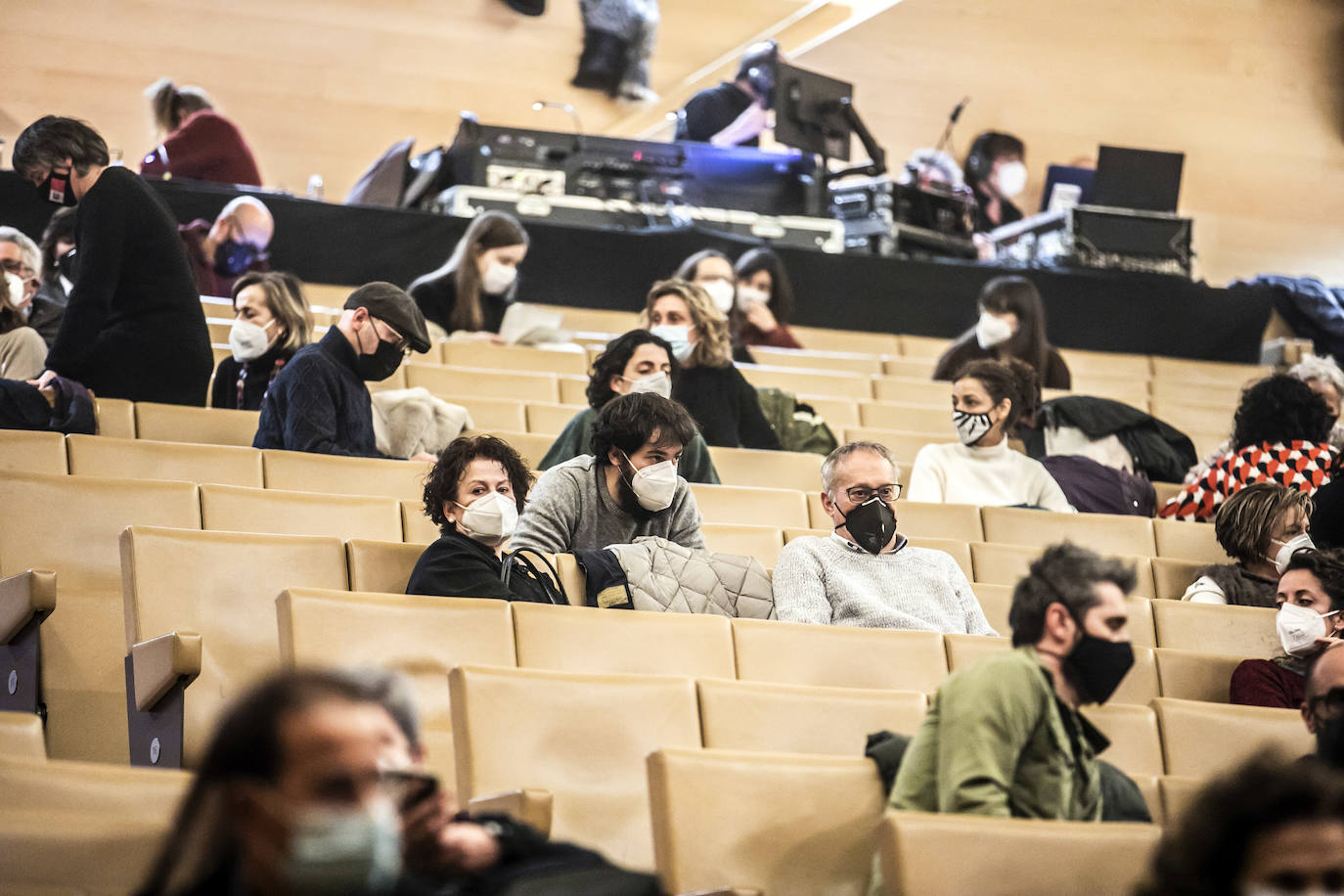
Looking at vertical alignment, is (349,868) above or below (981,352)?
below

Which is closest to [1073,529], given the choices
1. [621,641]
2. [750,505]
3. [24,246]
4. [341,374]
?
[750,505]

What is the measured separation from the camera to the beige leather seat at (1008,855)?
1.63 m

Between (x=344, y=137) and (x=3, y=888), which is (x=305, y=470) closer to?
(x=3, y=888)

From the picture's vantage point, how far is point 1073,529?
11.6ft

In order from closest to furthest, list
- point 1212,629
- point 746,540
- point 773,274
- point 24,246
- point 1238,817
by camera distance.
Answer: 1. point 1238,817
2. point 1212,629
3. point 746,540
4. point 24,246
5. point 773,274

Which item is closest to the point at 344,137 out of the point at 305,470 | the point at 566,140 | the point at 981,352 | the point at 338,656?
the point at 566,140

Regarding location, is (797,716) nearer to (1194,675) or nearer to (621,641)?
(621,641)

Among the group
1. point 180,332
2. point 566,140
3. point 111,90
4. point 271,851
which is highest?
point 111,90

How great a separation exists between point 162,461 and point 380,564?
707 mm

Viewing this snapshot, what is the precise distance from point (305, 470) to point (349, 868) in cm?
204

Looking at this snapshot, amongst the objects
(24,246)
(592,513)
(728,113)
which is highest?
(728,113)

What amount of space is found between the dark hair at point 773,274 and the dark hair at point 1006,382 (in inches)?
52.6

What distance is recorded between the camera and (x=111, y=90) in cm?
715

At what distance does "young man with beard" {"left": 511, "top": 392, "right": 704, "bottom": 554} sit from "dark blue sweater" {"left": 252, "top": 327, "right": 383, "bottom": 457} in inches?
24.7
